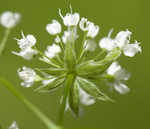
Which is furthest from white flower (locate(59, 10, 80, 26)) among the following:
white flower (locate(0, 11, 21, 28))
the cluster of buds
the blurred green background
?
the blurred green background

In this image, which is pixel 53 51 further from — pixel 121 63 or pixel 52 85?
pixel 121 63

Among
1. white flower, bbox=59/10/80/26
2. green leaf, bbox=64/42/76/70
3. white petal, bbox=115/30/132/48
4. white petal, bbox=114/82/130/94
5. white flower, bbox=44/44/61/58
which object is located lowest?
white petal, bbox=114/82/130/94

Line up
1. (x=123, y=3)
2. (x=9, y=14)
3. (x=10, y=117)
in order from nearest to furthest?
(x=9, y=14) < (x=10, y=117) < (x=123, y=3)

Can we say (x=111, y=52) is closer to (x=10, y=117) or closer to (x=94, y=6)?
(x=10, y=117)

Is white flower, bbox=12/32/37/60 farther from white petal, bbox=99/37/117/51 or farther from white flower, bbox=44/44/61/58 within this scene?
white petal, bbox=99/37/117/51

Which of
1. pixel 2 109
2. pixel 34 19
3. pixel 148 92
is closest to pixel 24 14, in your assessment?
pixel 34 19

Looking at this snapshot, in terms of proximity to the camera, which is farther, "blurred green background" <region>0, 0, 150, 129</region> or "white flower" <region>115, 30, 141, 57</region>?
"blurred green background" <region>0, 0, 150, 129</region>
